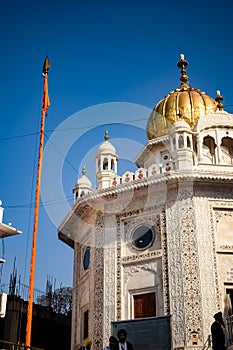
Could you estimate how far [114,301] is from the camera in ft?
43.4

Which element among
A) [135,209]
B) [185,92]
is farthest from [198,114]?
[135,209]

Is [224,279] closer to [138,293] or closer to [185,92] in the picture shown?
[138,293]

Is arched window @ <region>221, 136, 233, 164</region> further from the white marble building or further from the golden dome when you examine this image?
the golden dome

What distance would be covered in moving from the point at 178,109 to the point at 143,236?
20.3 ft

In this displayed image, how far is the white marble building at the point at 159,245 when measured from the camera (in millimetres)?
12500

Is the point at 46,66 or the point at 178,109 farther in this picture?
the point at 178,109

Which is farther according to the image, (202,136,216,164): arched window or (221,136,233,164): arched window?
(221,136,233,164): arched window

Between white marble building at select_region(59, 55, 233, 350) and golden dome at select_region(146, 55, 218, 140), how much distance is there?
7.73 ft

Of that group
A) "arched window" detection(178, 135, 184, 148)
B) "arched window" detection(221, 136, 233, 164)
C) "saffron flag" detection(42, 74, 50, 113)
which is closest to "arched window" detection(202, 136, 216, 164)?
"arched window" detection(221, 136, 233, 164)

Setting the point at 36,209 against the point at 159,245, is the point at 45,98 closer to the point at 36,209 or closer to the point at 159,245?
the point at 36,209

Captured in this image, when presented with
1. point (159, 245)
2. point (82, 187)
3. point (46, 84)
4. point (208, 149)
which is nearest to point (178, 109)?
point (208, 149)

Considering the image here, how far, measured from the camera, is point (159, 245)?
1348 cm

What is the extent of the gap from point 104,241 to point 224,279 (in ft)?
11.4

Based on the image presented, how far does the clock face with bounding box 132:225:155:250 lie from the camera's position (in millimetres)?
13695
